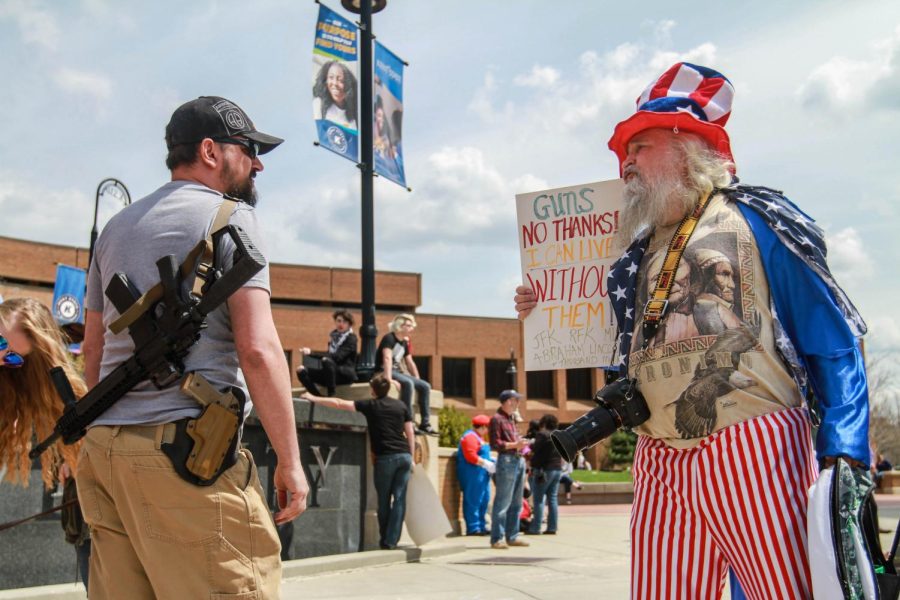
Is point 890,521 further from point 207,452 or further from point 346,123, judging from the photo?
point 207,452

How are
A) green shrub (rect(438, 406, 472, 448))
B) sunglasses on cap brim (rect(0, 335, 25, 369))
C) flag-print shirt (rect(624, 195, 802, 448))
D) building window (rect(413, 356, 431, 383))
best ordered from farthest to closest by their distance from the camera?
building window (rect(413, 356, 431, 383)) → green shrub (rect(438, 406, 472, 448)) → sunglasses on cap brim (rect(0, 335, 25, 369)) → flag-print shirt (rect(624, 195, 802, 448))

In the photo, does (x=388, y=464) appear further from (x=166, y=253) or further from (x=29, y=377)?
(x=166, y=253)

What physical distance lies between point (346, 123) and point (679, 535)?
349 inches

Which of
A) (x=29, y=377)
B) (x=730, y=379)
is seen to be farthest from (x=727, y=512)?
(x=29, y=377)

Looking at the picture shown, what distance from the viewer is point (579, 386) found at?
58438 millimetres

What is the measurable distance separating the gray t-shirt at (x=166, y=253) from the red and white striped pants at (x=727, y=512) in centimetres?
134

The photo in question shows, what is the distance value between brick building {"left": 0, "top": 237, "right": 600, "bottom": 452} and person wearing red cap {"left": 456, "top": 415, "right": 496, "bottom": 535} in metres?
38.8

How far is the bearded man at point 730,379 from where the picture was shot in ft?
8.48

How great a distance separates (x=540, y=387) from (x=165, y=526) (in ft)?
182

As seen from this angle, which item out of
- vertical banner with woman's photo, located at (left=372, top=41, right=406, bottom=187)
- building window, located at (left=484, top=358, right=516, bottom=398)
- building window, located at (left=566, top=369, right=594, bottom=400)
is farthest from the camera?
building window, located at (left=566, top=369, right=594, bottom=400)

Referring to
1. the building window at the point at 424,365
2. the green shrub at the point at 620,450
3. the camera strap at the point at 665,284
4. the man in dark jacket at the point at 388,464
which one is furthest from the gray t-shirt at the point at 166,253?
the building window at the point at 424,365

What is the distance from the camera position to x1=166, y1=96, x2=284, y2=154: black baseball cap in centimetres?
290

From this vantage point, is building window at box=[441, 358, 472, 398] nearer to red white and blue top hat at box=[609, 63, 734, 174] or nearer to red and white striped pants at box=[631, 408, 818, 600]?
red white and blue top hat at box=[609, 63, 734, 174]

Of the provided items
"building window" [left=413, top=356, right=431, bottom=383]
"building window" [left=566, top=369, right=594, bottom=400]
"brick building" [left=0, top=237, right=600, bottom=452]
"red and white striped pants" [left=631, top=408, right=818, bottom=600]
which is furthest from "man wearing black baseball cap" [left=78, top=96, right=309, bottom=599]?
"building window" [left=566, top=369, right=594, bottom=400]
